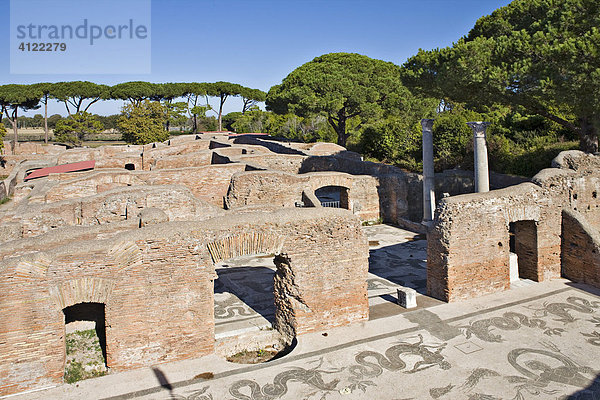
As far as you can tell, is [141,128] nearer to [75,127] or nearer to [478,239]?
[75,127]

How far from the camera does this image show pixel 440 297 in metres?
9.22

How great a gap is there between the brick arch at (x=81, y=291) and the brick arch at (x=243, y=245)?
1537 mm

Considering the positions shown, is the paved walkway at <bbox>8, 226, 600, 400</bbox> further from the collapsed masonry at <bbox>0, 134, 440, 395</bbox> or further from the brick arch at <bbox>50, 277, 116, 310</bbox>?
the brick arch at <bbox>50, 277, 116, 310</bbox>

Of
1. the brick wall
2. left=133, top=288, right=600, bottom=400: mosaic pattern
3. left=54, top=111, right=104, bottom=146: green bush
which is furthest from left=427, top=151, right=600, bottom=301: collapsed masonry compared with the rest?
left=54, top=111, right=104, bottom=146: green bush

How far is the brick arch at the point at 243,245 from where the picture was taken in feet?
22.7

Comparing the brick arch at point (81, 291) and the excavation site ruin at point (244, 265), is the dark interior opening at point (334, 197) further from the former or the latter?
the brick arch at point (81, 291)

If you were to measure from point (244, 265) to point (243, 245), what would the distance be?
17.5ft

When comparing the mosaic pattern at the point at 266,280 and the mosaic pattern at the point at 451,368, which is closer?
the mosaic pattern at the point at 451,368

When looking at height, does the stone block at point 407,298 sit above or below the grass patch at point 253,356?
above

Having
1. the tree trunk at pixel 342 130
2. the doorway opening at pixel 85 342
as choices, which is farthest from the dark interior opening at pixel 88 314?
the tree trunk at pixel 342 130

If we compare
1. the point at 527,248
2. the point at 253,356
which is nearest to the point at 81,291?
the point at 253,356

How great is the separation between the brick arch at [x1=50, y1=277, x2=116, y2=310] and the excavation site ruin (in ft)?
0.05

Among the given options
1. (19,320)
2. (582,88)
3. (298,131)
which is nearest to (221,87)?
(298,131)

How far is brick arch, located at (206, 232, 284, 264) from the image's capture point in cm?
693
